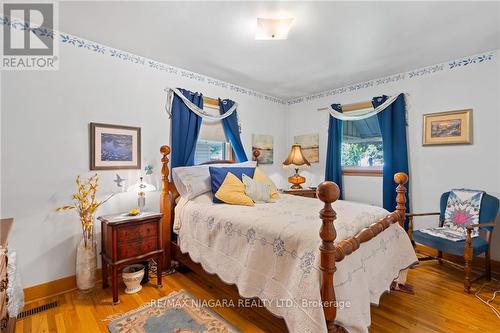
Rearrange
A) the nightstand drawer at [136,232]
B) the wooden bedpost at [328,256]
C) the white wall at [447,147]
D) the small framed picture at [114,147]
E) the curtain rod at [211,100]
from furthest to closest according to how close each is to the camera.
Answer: the curtain rod at [211,100] < the white wall at [447,147] < the small framed picture at [114,147] < the nightstand drawer at [136,232] < the wooden bedpost at [328,256]

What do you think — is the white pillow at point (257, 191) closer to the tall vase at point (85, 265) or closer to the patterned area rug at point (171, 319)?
the patterned area rug at point (171, 319)

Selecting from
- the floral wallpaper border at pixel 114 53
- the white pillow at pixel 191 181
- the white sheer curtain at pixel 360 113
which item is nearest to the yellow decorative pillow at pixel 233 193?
the white pillow at pixel 191 181

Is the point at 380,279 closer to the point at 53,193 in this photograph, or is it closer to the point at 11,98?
the point at 53,193

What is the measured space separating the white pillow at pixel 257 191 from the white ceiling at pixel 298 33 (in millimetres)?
1482

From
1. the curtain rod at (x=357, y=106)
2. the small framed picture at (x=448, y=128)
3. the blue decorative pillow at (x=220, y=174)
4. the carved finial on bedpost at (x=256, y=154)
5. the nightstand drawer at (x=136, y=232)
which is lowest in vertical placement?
the nightstand drawer at (x=136, y=232)

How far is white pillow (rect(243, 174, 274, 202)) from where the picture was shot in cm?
264

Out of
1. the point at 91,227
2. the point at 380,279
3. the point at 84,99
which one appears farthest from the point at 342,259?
the point at 84,99

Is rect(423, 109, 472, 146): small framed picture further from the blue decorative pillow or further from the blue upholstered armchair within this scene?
the blue decorative pillow

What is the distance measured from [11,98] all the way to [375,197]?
4366 mm

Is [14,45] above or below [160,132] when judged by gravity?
above

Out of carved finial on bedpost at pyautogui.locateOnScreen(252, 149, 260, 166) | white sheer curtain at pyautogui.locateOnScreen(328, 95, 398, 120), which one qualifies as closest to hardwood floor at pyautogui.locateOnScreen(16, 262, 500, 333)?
carved finial on bedpost at pyautogui.locateOnScreen(252, 149, 260, 166)

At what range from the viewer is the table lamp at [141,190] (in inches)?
103

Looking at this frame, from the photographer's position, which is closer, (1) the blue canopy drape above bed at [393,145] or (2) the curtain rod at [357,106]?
(1) the blue canopy drape above bed at [393,145]

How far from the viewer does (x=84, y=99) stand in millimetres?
2457
